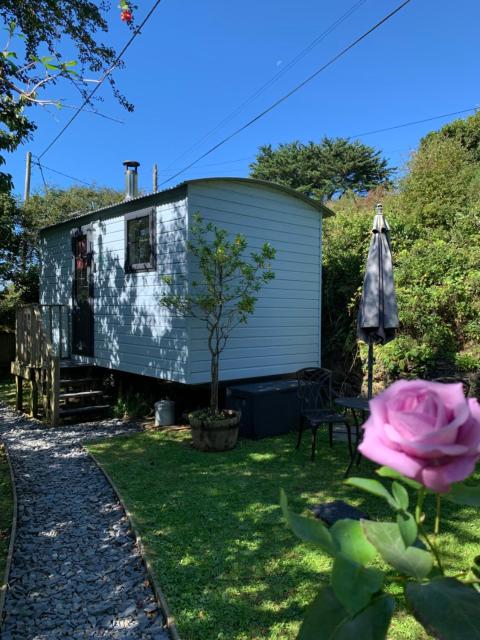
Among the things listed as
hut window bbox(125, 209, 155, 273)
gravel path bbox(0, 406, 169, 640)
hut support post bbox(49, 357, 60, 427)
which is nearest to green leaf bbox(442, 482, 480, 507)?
gravel path bbox(0, 406, 169, 640)

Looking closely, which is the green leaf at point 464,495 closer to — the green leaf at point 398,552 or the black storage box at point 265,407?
the green leaf at point 398,552

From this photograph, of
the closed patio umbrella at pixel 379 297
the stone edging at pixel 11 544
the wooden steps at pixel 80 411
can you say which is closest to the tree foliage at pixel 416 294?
the closed patio umbrella at pixel 379 297

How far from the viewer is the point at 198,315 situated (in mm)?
6406

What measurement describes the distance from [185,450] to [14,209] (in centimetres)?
951

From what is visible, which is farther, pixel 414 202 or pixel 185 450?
pixel 414 202

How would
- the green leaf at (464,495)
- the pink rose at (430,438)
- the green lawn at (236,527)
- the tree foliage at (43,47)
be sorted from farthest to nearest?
1. the tree foliage at (43,47)
2. the green lawn at (236,527)
3. the green leaf at (464,495)
4. the pink rose at (430,438)

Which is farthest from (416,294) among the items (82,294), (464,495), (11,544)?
(464,495)

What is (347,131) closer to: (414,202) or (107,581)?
(414,202)

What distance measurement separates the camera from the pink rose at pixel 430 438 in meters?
0.51

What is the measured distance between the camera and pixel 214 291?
6008 mm

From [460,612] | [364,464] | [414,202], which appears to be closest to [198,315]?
[364,464]

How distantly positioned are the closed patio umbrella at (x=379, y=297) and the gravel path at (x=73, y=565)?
10.4 feet

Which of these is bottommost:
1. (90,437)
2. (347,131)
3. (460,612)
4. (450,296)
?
(90,437)

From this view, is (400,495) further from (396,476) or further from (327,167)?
(327,167)
